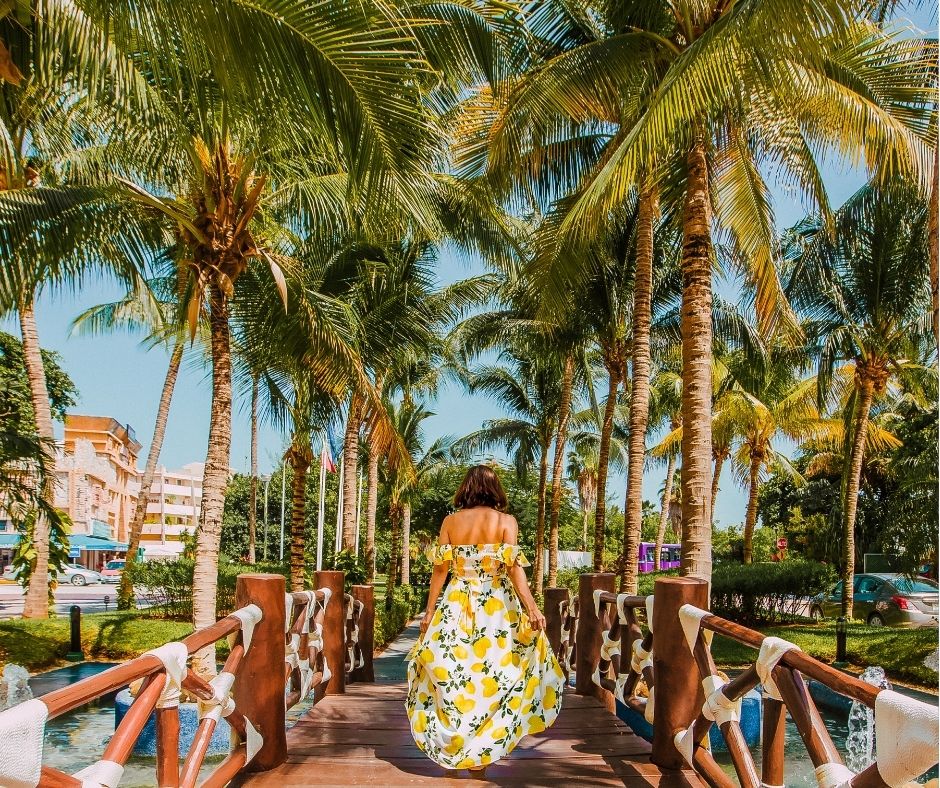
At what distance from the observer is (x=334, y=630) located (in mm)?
6488

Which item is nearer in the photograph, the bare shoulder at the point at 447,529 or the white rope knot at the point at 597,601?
the bare shoulder at the point at 447,529

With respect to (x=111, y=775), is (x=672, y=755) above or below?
below

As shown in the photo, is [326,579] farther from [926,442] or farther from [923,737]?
[926,442]

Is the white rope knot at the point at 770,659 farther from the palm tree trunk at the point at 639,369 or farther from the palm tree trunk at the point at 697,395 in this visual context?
the palm tree trunk at the point at 639,369

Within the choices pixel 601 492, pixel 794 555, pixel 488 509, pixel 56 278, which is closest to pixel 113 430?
pixel 794 555

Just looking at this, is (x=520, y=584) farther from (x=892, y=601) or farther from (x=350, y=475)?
(x=892, y=601)

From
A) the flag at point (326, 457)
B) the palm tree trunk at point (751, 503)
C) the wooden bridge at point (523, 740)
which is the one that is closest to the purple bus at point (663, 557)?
the palm tree trunk at point (751, 503)

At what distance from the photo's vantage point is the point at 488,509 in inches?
180

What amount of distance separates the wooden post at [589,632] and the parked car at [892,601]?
1283 cm

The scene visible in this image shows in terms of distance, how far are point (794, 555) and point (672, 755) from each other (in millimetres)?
36396

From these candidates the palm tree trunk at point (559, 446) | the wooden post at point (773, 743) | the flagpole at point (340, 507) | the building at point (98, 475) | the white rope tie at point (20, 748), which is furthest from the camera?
the building at point (98, 475)

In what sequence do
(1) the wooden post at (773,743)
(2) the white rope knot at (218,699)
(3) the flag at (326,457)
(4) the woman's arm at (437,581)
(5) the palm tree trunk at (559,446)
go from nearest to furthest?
(1) the wooden post at (773,743), (2) the white rope knot at (218,699), (4) the woman's arm at (437,581), (5) the palm tree trunk at (559,446), (3) the flag at (326,457)

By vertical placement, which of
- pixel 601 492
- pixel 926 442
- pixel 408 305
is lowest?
pixel 601 492

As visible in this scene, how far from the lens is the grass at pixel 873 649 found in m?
12.8
